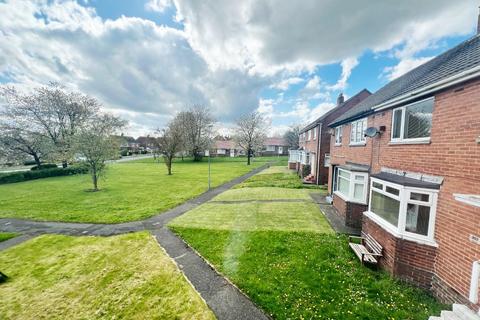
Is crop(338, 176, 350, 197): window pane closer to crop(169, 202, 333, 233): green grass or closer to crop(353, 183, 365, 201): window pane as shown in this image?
crop(353, 183, 365, 201): window pane

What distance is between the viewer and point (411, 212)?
18.1 ft

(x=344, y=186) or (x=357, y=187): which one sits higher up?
(x=357, y=187)

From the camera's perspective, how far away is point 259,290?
5.05 m

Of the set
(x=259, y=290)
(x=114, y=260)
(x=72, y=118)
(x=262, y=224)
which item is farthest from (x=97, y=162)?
(x=72, y=118)

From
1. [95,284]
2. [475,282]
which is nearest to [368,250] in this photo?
[475,282]

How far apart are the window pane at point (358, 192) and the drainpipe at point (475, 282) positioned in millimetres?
5119

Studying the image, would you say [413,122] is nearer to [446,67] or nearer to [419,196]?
[446,67]

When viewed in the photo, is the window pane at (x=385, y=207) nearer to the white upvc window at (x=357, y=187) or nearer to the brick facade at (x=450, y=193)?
the brick facade at (x=450, y=193)

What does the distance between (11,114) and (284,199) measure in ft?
123

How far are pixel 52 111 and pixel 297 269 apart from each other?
40125mm

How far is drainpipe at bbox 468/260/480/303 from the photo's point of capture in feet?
13.0

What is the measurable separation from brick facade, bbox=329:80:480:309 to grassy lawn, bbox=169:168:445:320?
0.61m

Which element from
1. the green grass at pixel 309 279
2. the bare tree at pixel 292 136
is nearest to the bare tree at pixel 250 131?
the bare tree at pixel 292 136

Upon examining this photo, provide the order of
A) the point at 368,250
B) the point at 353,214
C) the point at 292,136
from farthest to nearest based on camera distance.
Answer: the point at 292,136 → the point at 353,214 → the point at 368,250
